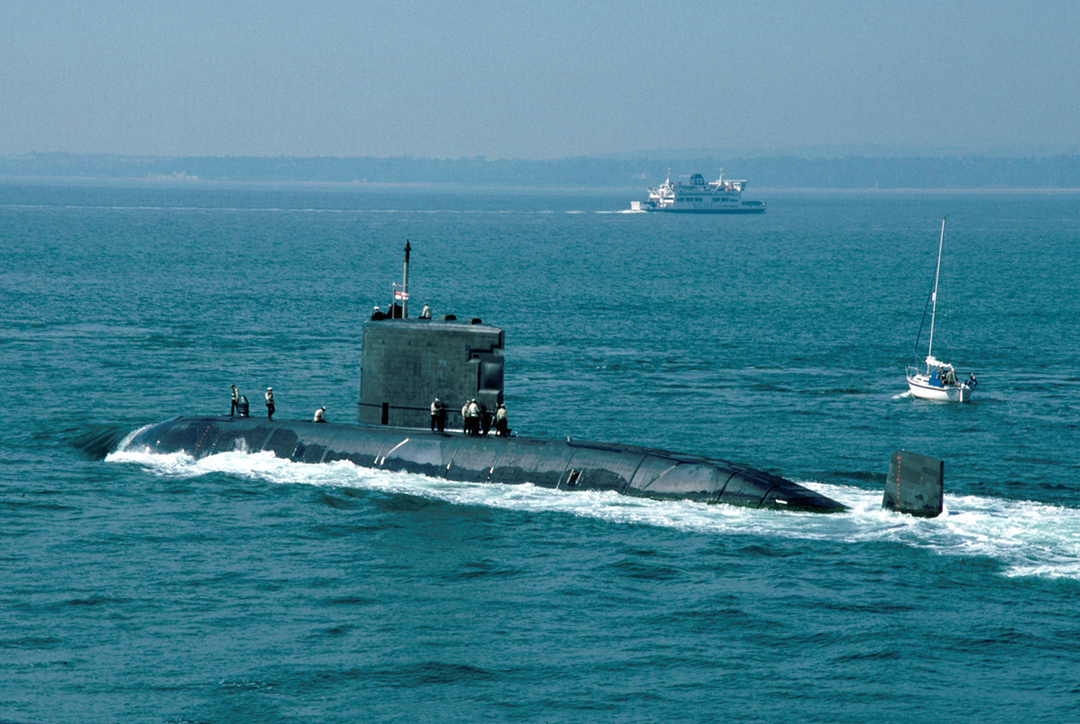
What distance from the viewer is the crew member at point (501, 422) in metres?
37.1

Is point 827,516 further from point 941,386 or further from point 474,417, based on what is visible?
point 941,386

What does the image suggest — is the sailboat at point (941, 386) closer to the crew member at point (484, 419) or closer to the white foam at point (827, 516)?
the white foam at point (827, 516)

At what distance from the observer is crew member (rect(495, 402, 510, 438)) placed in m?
37.1

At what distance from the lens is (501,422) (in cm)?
3725

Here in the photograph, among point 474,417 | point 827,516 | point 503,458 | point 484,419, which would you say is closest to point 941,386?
point 827,516

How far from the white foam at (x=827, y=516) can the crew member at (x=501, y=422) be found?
6.07 ft

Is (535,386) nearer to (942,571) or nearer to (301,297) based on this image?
(942,571)

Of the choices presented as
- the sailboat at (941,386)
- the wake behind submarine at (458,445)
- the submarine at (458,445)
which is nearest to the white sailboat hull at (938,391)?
the sailboat at (941,386)

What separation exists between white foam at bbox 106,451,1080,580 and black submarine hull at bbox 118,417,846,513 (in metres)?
0.32

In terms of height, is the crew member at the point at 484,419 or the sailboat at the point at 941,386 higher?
the crew member at the point at 484,419

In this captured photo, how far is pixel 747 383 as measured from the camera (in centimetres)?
5797

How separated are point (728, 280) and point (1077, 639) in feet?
288

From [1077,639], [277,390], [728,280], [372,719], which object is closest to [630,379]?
[277,390]

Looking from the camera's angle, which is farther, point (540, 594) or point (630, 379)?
point (630, 379)
